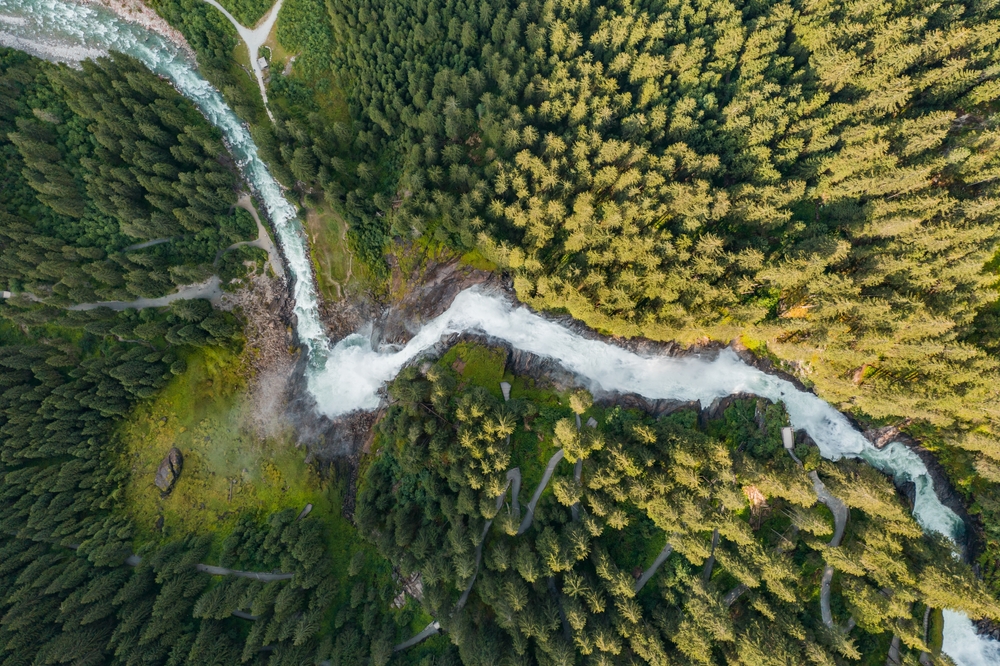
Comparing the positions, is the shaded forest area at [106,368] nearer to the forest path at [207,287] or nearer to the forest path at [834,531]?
the forest path at [207,287]

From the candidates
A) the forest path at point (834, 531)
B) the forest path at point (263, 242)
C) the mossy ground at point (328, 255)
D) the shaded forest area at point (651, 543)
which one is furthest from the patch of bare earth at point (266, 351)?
the forest path at point (834, 531)

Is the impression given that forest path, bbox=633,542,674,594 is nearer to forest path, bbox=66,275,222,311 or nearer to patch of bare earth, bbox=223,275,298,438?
patch of bare earth, bbox=223,275,298,438

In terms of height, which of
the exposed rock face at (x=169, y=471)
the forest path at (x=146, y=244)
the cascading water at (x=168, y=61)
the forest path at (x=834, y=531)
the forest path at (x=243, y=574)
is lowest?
the forest path at (x=243, y=574)

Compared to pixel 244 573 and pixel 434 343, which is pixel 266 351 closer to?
pixel 434 343

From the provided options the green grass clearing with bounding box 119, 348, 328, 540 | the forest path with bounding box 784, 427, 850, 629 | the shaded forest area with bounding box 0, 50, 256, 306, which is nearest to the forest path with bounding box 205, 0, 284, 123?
the shaded forest area with bounding box 0, 50, 256, 306

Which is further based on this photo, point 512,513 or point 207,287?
point 207,287

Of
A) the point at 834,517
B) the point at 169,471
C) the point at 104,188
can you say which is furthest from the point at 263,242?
the point at 834,517
